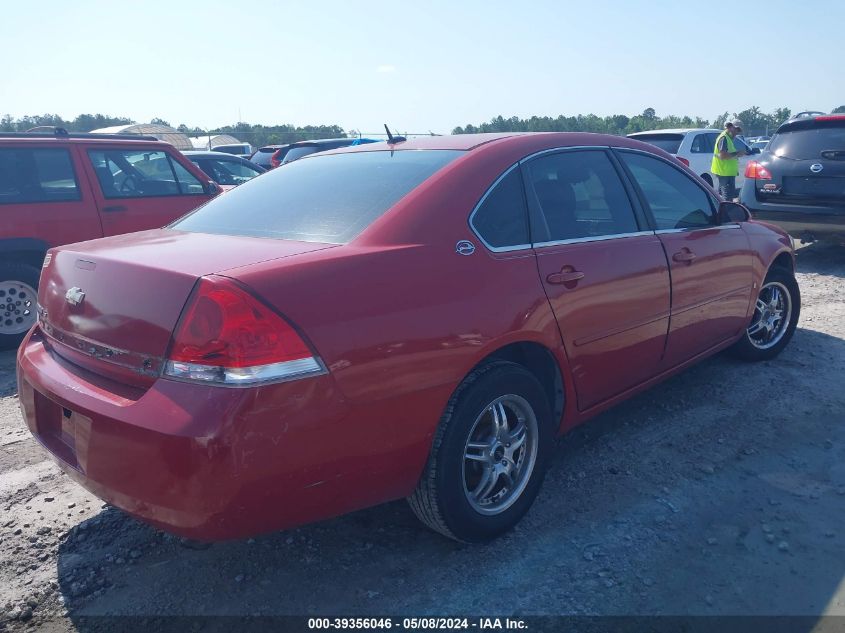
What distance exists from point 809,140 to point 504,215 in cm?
679

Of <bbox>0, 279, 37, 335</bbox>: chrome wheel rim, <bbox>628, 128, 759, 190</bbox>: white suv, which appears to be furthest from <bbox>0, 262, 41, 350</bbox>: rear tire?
<bbox>628, 128, 759, 190</bbox>: white suv

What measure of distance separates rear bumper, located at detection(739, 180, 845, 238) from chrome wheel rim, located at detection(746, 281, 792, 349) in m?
3.31

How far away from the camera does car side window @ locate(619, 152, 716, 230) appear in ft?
13.0

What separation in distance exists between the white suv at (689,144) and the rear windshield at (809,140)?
4708mm

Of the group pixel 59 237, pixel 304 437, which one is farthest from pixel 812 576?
pixel 59 237

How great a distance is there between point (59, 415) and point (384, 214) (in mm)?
1428

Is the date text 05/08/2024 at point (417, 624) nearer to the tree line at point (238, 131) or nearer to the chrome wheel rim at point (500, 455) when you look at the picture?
the chrome wheel rim at point (500, 455)

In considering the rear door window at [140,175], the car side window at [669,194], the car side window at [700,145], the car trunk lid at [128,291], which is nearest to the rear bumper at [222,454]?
the car trunk lid at [128,291]

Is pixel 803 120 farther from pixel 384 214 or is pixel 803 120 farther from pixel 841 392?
pixel 384 214

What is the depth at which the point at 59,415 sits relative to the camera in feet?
8.76

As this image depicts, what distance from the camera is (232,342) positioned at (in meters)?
2.19

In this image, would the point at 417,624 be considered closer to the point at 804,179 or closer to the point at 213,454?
the point at 213,454

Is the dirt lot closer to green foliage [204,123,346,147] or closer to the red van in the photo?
the red van

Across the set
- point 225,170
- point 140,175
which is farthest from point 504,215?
point 225,170
